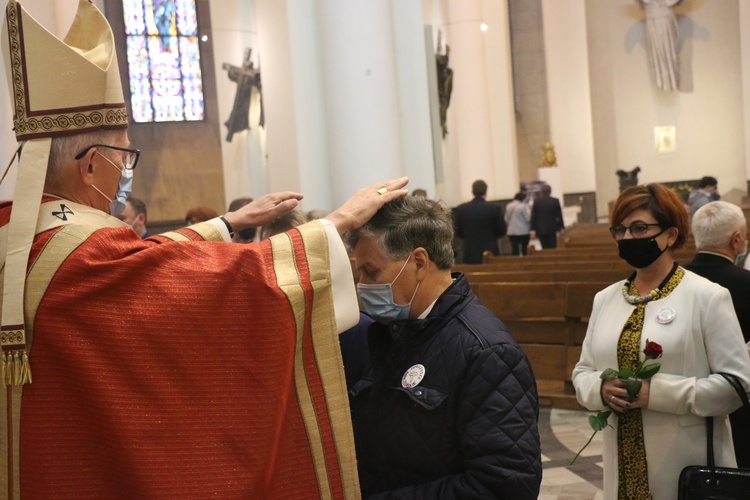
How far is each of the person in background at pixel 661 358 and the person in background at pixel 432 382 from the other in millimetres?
1113

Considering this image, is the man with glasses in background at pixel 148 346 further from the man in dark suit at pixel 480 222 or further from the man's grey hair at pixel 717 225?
the man in dark suit at pixel 480 222

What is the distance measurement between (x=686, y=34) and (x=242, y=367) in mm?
26037

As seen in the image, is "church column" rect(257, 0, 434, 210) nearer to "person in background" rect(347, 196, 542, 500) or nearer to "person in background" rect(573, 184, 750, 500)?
"person in background" rect(573, 184, 750, 500)

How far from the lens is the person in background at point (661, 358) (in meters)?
3.24

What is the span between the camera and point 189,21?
61.5 feet

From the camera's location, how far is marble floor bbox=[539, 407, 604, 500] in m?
5.39

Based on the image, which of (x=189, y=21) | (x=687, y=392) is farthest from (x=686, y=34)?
(x=687, y=392)

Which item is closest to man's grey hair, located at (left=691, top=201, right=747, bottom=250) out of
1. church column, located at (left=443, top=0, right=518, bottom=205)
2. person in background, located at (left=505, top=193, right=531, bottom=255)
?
person in background, located at (left=505, top=193, right=531, bottom=255)

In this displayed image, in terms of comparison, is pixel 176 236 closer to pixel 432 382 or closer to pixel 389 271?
pixel 389 271

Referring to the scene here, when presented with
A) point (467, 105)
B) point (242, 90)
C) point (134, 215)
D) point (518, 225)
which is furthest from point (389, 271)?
point (467, 105)

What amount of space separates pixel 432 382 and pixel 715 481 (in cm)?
134

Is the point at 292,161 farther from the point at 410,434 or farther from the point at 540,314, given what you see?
the point at 410,434

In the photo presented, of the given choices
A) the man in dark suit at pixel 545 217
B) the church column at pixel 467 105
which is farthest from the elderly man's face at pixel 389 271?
the church column at pixel 467 105

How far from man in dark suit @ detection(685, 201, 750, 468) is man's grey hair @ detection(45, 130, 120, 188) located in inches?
100
